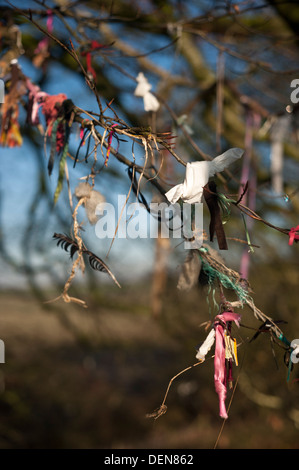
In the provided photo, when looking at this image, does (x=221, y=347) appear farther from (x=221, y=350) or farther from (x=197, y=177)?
(x=197, y=177)

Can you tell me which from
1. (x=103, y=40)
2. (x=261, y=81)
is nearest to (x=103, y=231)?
(x=103, y=40)

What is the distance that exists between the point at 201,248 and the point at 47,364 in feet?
8.31

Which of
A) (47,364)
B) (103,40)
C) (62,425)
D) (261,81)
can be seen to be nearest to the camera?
(103,40)

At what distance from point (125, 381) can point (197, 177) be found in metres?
2.61

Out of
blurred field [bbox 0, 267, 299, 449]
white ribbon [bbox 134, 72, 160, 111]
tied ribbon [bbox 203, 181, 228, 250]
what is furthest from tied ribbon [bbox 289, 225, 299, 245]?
blurred field [bbox 0, 267, 299, 449]

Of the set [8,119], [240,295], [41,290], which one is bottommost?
[41,290]

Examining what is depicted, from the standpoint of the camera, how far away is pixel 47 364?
2828mm

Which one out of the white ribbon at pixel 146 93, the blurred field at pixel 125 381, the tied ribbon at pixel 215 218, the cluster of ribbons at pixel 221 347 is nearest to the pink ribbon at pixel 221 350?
the cluster of ribbons at pixel 221 347

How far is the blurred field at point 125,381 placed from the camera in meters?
2.22

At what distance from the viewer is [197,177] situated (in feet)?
1.81

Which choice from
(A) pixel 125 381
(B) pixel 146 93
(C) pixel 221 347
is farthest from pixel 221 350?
(A) pixel 125 381

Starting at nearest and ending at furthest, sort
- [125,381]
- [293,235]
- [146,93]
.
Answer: [293,235], [146,93], [125,381]

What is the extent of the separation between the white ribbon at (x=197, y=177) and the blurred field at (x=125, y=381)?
1.37 m
